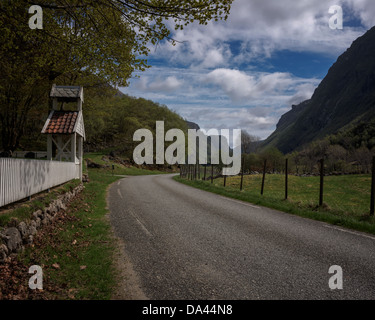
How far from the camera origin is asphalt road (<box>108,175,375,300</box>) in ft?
12.6

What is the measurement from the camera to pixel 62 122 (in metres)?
16.0

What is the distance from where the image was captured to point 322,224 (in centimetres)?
836

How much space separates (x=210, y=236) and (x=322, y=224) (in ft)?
13.6

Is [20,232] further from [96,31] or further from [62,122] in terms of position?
[62,122]

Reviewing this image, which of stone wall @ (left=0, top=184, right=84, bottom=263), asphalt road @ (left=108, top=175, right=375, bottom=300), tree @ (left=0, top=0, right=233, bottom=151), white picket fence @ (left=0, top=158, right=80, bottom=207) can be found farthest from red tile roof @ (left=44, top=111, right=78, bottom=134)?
stone wall @ (left=0, top=184, right=84, bottom=263)

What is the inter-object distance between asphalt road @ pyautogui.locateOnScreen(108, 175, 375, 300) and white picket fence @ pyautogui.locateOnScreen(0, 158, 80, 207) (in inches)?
106

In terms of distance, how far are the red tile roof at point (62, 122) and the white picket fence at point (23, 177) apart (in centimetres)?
580

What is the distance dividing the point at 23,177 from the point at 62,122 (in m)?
10.2

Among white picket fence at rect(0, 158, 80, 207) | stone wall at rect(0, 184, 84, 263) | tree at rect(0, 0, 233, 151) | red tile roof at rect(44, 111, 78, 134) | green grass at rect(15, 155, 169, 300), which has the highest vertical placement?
tree at rect(0, 0, 233, 151)

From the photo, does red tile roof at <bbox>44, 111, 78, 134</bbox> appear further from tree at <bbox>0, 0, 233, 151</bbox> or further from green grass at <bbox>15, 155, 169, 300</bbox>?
green grass at <bbox>15, 155, 169, 300</bbox>

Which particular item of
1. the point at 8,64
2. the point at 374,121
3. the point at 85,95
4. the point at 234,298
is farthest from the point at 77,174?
the point at 374,121

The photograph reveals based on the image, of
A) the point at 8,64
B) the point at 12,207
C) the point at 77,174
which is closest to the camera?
the point at 12,207

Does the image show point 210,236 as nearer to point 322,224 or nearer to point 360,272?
point 360,272

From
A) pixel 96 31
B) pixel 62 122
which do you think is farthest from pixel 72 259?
pixel 62 122
